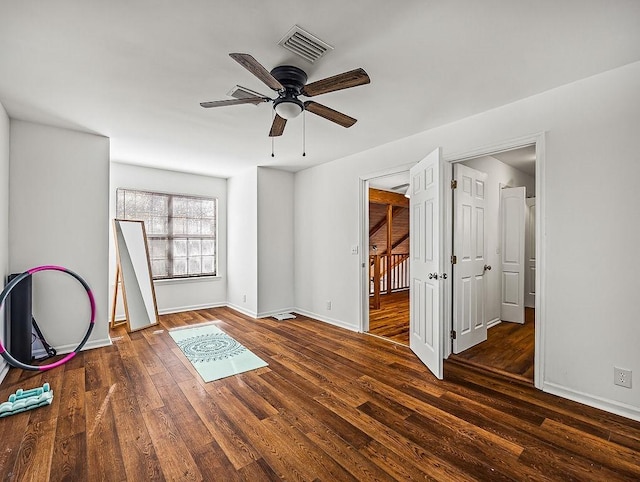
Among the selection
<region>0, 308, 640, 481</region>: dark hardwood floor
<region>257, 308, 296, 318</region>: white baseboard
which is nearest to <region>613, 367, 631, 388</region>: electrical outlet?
<region>0, 308, 640, 481</region>: dark hardwood floor

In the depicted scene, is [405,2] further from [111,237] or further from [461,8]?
[111,237]

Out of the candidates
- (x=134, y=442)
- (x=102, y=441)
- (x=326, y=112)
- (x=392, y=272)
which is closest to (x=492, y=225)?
(x=326, y=112)

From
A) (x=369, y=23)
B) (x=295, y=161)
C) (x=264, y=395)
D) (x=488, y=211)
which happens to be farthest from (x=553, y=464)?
(x=295, y=161)

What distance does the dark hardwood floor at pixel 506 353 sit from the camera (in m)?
3.06

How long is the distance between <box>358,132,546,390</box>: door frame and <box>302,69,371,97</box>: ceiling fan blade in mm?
1352

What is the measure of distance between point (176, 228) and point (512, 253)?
Answer: 5.61 m

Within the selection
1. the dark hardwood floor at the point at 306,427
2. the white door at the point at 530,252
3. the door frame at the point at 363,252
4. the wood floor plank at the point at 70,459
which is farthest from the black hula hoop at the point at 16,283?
the white door at the point at 530,252

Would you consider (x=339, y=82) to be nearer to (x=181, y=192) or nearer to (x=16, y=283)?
(x=16, y=283)

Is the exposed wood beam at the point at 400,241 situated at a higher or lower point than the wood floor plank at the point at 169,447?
higher

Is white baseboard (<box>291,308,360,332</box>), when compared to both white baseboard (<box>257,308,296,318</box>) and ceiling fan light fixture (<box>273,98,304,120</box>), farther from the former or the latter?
ceiling fan light fixture (<box>273,98,304,120</box>)

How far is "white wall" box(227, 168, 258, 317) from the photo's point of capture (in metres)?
5.16

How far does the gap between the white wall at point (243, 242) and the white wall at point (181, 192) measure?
0.49 feet

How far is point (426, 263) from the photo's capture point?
3.22m

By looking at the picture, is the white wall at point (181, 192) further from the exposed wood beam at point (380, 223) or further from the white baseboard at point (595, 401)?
the white baseboard at point (595, 401)
